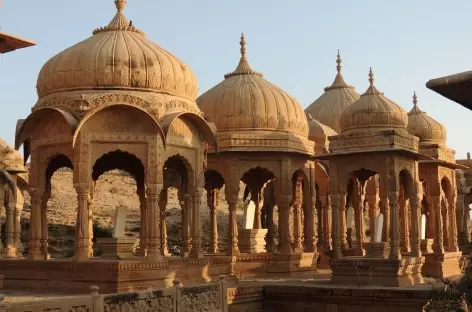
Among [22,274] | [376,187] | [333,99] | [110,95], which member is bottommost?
[22,274]

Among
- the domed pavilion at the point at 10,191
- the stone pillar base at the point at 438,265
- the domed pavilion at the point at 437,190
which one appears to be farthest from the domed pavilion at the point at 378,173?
the domed pavilion at the point at 10,191

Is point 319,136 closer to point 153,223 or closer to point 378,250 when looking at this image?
point 378,250

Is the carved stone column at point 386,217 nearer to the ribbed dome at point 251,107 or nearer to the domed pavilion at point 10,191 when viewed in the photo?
the ribbed dome at point 251,107

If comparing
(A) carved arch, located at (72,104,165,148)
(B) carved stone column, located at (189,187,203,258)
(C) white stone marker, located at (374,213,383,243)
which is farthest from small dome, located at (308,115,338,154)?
(A) carved arch, located at (72,104,165,148)

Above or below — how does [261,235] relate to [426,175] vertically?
below

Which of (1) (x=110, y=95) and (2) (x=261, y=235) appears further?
(2) (x=261, y=235)

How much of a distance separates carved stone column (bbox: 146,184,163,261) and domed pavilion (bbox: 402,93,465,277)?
8.67m

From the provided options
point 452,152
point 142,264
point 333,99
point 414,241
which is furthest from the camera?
point 333,99

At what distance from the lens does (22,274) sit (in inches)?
605

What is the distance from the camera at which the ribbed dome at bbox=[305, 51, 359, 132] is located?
27.5m

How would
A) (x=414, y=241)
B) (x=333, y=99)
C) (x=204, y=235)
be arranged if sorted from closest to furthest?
(x=414, y=241) < (x=333, y=99) < (x=204, y=235)

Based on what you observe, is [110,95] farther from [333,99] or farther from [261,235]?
[333,99]

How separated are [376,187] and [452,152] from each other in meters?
2.56

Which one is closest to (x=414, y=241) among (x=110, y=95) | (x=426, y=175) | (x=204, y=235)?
(x=426, y=175)
